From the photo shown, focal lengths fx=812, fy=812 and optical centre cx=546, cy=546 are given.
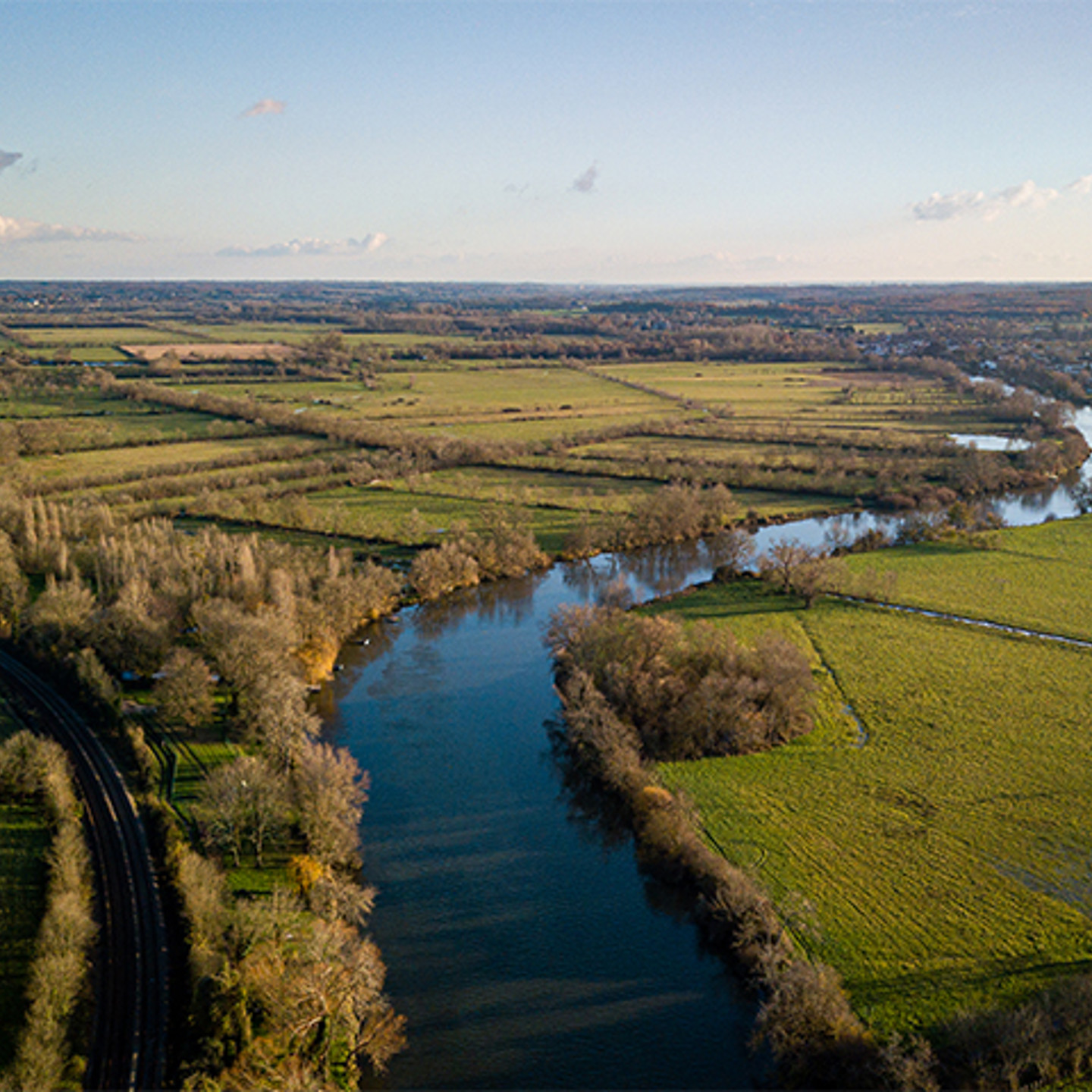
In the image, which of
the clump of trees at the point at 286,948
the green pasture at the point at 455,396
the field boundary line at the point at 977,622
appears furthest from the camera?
the green pasture at the point at 455,396

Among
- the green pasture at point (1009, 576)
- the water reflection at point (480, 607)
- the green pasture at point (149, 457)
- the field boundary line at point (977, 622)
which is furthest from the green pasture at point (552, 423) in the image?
the field boundary line at point (977, 622)

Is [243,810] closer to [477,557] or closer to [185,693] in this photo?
[185,693]

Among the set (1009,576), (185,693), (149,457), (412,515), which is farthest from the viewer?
(149,457)

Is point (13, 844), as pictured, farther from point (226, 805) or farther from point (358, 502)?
point (358, 502)

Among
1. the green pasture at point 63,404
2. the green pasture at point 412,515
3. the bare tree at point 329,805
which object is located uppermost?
the green pasture at point 63,404

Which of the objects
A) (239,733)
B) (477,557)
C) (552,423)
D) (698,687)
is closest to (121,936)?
(239,733)

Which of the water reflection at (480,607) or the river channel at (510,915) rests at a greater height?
the water reflection at (480,607)

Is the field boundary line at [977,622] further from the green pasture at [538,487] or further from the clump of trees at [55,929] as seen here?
the clump of trees at [55,929]
